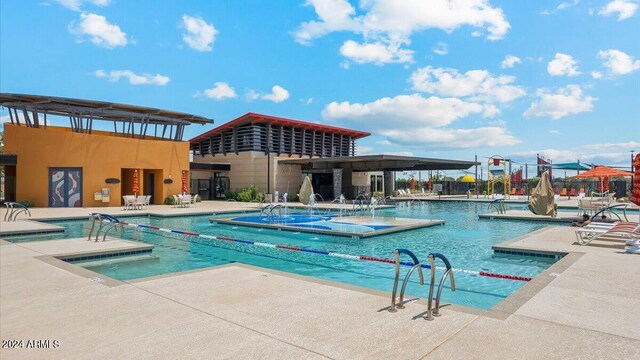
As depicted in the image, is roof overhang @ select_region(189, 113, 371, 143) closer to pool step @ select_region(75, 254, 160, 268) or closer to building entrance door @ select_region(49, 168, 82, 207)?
building entrance door @ select_region(49, 168, 82, 207)

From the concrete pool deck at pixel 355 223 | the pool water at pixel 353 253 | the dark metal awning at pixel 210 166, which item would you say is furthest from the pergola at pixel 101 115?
the concrete pool deck at pixel 355 223

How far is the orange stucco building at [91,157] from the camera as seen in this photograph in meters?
22.8

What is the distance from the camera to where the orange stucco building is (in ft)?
74.8

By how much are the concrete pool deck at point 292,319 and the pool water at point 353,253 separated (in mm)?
1367

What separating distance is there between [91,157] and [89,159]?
0.51 feet

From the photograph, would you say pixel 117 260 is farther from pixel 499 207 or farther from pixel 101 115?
pixel 499 207

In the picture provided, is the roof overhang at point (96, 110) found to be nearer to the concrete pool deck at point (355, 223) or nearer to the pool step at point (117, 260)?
the concrete pool deck at point (355, 223)

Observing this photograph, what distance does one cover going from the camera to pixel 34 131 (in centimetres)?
2277

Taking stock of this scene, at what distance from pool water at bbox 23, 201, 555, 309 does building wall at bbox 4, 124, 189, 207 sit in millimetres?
8933

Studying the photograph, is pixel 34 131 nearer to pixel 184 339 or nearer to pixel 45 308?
pixel 45 308

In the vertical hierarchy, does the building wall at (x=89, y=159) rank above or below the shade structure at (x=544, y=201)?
above

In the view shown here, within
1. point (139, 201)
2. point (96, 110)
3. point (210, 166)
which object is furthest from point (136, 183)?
point (210, 166)

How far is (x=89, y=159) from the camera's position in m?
23.9

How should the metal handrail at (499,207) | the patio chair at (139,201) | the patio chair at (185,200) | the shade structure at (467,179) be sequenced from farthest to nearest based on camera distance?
the shade structure at (467,179) → the patio chair at (185,200) → the patio chair at (139,201) → the metal handrail at (499,207)
